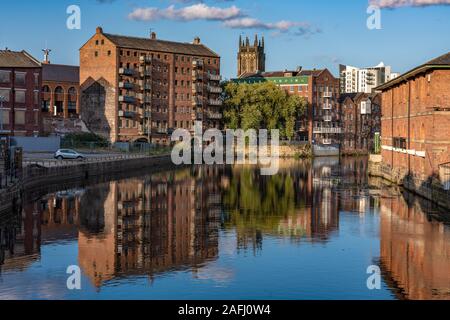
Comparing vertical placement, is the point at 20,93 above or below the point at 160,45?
below

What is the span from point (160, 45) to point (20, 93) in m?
42.6

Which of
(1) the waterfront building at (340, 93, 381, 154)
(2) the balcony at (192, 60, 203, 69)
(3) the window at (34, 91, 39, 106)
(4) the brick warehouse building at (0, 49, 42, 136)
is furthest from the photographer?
(1) the waterfront building at (340, 93, 381, 154)

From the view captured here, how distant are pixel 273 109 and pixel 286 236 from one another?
97.8 meters

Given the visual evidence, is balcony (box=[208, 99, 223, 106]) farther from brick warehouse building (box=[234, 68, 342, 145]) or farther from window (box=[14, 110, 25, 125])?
window (box=[14, 110, 25, 125])

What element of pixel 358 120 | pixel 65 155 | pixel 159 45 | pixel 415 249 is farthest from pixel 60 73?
pixel 415 249

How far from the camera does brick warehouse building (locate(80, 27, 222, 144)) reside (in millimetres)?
113500

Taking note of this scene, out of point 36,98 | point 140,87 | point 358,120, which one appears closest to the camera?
point 36,98

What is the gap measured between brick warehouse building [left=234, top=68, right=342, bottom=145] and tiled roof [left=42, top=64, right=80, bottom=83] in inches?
1409

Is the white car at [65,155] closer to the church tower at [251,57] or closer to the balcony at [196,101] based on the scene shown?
the balcony at [196,101]

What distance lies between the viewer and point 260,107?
130 m

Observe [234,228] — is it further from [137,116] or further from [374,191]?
[137,116]

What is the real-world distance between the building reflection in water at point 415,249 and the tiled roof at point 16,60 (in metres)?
52.3

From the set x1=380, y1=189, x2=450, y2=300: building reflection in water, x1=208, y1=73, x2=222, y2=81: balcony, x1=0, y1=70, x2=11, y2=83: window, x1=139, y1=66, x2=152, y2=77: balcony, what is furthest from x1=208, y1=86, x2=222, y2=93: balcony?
x1=380, y1=189, x2=450, y2=300: building reflection in water

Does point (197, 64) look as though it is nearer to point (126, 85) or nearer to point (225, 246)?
point (126, 85)
